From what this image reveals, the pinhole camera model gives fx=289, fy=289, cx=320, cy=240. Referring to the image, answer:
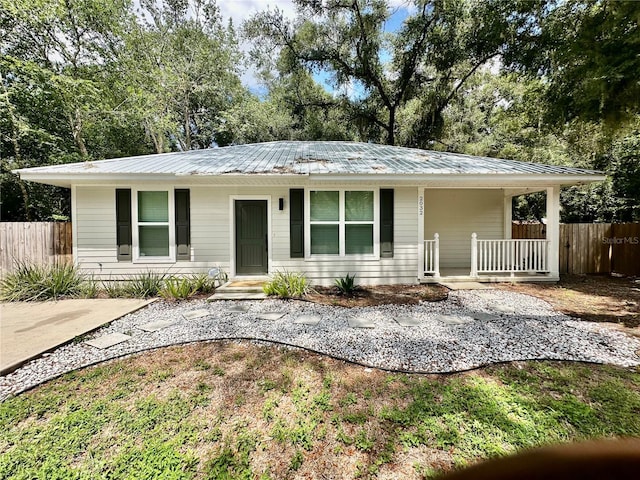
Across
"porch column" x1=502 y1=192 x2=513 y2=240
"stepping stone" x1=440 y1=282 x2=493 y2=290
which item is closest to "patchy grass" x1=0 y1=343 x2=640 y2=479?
"stepping stone" x1=440 y1=282 x2=493 y2=290

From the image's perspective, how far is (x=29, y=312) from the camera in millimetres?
4859

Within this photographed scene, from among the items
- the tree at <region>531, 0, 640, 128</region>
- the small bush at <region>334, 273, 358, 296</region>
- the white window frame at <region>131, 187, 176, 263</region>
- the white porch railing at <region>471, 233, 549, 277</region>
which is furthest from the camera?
the white porch railing at <region>471, 233, 549, 277</region>

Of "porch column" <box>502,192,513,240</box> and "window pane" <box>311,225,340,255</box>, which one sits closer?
"window pane" <box>311,225,340,255</box>

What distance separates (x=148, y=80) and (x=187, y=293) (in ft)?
48.9

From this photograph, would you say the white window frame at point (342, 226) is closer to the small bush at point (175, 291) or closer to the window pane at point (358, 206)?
the window pane at point (358, 206)

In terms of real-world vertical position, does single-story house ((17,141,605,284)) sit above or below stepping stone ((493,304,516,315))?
above

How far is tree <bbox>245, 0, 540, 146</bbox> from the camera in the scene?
1123 centimetres

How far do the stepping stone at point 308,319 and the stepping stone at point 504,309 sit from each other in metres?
3.07

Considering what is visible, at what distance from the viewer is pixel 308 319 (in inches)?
178

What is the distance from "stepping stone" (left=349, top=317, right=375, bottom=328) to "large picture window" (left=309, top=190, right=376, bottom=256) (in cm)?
256

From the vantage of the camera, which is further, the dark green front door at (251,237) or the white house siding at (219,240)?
the dark green front door at (251,237)

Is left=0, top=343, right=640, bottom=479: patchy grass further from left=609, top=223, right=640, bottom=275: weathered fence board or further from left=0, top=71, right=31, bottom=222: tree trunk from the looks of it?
left=0, top=71, right=31, bottom=222: tree trunk

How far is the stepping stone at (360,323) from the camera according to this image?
420cm

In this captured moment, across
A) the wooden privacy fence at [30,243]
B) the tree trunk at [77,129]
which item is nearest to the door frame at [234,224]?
the wooden privacy fence at [30,243]
